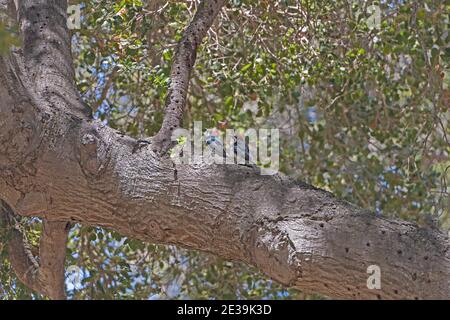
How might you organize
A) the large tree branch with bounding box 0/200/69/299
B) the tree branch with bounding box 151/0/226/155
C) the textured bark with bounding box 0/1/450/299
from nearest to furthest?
1. the textured bark with bounding box 0/1/450/299
2. the tree branch with bounding box 151/0/226/155
3. the large tree branch with bounding box 0/200/69/299

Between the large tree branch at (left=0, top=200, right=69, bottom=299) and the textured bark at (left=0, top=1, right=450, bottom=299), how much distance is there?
492 millimetres

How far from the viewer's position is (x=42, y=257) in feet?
11.4

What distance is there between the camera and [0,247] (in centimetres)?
375

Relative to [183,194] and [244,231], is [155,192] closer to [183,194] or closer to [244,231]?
[183,194]

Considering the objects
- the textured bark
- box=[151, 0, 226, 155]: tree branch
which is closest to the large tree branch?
the textured bark

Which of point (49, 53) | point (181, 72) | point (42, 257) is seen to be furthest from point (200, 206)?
point (42, 257)

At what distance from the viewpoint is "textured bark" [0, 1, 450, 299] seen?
7.85ft

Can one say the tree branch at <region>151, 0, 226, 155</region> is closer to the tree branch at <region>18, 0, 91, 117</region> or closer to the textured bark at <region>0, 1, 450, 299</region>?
the textured bark at <region>0, 1, 450, 299</region>

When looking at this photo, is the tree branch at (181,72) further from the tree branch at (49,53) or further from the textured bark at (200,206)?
the tree branch at (49,53)

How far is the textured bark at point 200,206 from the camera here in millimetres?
2393

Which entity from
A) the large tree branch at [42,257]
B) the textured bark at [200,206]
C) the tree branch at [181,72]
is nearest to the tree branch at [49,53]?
the textured bark at [200,206]

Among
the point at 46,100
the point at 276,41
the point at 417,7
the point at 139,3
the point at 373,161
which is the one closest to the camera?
the point at 46,100

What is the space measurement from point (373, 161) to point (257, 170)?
99.5 inches

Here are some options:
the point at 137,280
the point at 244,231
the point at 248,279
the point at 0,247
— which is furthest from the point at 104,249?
the point at 244,231
